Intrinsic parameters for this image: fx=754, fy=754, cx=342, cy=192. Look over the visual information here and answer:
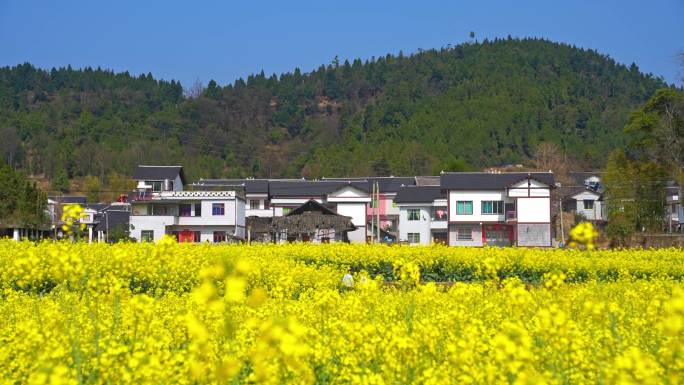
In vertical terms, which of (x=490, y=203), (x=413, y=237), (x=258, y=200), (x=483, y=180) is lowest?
(x=413, y=237)

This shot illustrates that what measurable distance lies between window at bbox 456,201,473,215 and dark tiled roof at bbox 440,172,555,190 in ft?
3.28

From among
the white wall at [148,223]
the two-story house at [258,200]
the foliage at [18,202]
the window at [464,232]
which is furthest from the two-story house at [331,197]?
the foliage at [18,202]

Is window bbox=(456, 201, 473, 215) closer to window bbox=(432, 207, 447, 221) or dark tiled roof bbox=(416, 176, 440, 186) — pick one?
window bbox=(432, 207, 447, 221)

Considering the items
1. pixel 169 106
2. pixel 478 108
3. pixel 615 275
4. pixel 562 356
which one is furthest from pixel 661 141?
pixel 169 106

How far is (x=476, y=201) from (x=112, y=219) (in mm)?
26655

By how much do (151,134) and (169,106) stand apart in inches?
799

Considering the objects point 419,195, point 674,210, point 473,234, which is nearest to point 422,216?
point 419,195

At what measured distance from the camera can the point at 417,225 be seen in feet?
177

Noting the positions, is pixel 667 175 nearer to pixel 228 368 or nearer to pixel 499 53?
pixel 228 368

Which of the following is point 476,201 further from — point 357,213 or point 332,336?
point 332,336

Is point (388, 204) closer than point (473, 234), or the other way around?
point (473, 234)

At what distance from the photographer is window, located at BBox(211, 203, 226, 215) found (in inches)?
1941

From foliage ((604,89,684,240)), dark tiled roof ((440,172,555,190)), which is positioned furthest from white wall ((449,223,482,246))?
foliage ((604,89,684,240))

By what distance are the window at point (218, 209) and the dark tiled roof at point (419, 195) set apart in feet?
41.4
